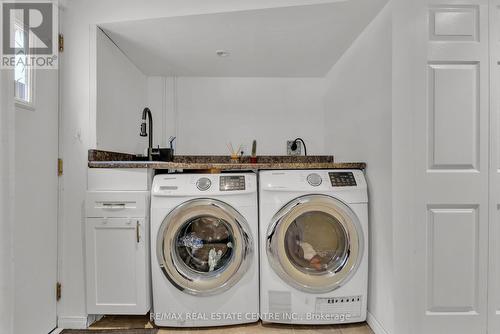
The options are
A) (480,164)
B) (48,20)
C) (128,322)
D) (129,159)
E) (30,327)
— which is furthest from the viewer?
(129,159)


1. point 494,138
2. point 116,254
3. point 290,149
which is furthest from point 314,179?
point 116,254

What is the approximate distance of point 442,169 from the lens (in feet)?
4.71

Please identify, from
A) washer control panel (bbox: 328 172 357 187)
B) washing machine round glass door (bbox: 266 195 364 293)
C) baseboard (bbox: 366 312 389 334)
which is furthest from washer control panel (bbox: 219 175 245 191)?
baseboard (bbox: 366 312 389 334)

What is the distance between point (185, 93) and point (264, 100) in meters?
0.84

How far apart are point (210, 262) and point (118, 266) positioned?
1.88ft

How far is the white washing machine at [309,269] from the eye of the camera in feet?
5.76

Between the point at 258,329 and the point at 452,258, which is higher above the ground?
the point at 452,258

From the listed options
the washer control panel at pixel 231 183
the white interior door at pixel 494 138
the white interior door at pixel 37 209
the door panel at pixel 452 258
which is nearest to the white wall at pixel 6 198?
the white interior door at pixel 37 209

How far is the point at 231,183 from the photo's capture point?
1.80 meters

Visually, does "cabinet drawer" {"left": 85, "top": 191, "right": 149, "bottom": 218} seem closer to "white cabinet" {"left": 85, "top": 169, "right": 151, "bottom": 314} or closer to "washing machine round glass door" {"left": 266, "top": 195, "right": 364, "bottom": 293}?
"white cabinet" {"left": 85, "top": 169, "right": 151, "bottom": 314}

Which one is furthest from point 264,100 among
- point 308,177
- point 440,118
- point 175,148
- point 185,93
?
point 440,118

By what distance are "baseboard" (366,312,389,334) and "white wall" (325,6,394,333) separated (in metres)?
0.02

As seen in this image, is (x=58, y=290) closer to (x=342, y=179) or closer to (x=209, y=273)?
(x=209, y=273)

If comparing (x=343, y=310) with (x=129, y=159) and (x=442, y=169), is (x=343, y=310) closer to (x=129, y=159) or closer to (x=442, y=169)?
(x=442, y=169)
